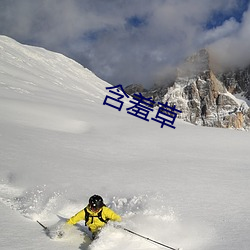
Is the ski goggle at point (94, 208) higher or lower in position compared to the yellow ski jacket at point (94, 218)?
higher

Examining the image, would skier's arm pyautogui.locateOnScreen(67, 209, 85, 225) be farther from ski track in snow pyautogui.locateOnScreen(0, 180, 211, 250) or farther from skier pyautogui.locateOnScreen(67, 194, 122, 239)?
ski track in snow pyautogui.locateOnScreen(0, 180, 211, 250)

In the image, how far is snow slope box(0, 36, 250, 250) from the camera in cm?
517

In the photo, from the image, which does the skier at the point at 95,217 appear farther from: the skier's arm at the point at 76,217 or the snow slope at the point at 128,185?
the snow slope at the point at 128,185

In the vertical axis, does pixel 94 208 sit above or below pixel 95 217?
above

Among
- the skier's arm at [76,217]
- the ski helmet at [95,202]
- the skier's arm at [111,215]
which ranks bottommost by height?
the skier's arm at [76,217]

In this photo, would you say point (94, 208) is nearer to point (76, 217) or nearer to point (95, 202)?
point (95, 202)

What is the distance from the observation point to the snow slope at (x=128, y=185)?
17.0ft

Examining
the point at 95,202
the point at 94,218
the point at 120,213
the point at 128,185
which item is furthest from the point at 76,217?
the point at 128,185

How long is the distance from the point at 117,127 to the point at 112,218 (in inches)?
424

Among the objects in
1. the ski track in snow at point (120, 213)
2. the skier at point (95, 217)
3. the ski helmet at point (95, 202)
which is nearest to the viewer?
the ski track in snow at point (120, 213)

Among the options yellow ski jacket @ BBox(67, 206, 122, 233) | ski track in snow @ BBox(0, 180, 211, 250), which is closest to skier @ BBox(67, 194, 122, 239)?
yellow ski jacket @ BBox(67, 206, 122, 233)

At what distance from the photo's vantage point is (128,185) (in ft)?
25.0

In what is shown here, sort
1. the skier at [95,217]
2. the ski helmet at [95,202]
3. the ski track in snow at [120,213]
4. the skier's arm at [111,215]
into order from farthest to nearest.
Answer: the skier's arm at [111,215] < the skier at [95,217] < the ski helmet at [95,202] < the ski track in snow at [120,213]

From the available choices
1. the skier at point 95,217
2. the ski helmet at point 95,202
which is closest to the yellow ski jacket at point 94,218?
the skier at point 95,217
